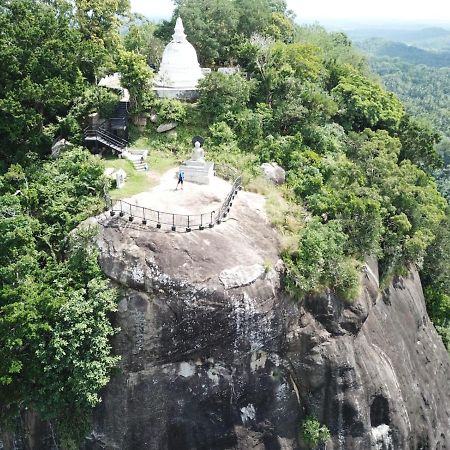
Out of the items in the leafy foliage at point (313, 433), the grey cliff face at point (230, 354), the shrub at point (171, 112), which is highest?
the shrub at point (171, 112)

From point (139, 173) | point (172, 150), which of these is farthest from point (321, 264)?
point (172, 150)

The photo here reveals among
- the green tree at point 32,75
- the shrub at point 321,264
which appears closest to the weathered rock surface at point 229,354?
the shrub at point 321,264

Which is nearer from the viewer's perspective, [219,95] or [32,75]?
[32,75]

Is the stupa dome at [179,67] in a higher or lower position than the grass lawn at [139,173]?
higher

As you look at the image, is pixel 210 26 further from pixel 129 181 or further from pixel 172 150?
pixel 129 181

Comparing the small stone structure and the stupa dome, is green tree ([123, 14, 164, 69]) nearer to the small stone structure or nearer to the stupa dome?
the stupa dome

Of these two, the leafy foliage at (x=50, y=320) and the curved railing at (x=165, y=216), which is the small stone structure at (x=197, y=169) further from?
the leafy foliage at (x=50, y=320)

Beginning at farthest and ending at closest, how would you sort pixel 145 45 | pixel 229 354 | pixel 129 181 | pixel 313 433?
pixel 145 45
pixel 129 181
pixel 313 433
pixel 229 354
